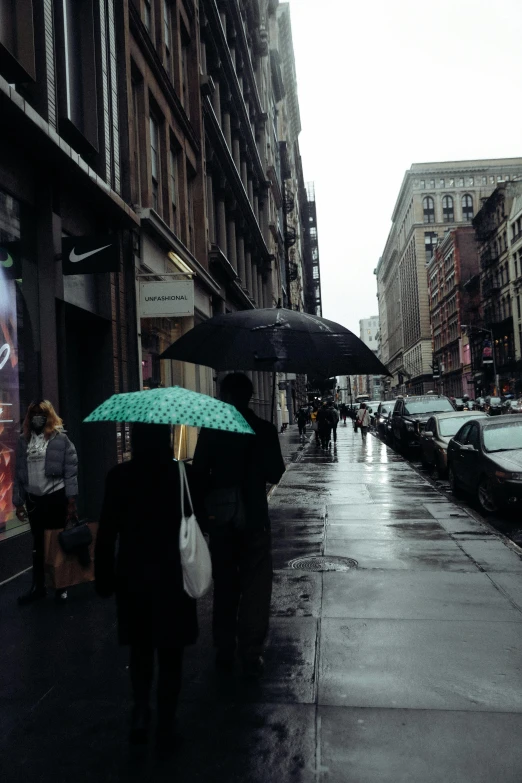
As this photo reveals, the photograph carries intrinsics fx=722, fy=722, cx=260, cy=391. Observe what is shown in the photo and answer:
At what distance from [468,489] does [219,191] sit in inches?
598

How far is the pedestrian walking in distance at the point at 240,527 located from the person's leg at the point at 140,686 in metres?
0.96

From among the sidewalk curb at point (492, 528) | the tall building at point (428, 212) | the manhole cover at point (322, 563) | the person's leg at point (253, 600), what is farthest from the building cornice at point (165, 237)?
the tall building at point (428, 212)

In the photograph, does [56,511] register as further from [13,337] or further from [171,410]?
[171,410]

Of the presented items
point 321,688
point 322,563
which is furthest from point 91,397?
point 321,688

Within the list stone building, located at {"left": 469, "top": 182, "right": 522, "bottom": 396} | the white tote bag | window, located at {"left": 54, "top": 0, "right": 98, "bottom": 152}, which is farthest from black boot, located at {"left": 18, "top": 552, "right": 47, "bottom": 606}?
stone building, located at {"left": 469, "top": 182, "right": 522, "bottom": 396}

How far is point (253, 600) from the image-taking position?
456cm

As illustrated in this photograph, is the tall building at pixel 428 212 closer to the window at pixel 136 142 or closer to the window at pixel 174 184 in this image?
the window at pixel 174 184

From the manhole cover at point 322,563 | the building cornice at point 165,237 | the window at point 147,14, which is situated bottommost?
the manhole cover at point 322,563

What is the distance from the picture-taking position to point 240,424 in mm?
3865

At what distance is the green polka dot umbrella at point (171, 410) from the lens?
11.1 feet

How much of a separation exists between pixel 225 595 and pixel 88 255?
589cm

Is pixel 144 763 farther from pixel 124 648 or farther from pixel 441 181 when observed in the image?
pixel 441 181

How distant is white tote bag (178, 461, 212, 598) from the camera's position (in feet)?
11.5

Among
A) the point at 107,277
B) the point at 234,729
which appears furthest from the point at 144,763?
the point at 107,277
